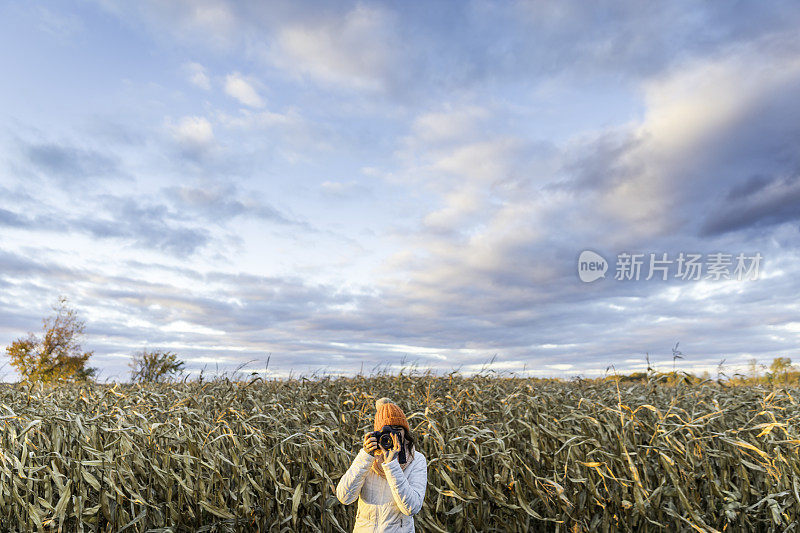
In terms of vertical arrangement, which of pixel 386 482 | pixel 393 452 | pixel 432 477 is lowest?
pixel 432 477

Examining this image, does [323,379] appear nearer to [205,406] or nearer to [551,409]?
[205,406]

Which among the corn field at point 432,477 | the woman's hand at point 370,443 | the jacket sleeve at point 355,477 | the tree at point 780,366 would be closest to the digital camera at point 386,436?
the woman's hand at point 370,443

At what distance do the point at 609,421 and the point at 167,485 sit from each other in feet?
13.7

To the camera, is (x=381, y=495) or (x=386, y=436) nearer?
(x=386, y=436)

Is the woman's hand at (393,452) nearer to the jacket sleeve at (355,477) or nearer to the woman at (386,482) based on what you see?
the woman at (386,482)

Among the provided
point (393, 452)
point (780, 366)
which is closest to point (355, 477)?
point (393, 452)

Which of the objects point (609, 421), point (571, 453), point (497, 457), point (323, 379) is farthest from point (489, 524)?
point (323, 379)

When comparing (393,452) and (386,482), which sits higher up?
(393,452)

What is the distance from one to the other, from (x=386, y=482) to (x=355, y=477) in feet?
0.76

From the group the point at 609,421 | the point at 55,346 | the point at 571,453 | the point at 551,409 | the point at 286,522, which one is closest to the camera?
the point at 286,522

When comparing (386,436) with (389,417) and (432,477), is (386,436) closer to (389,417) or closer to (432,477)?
(389,417)

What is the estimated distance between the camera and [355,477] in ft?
12.2

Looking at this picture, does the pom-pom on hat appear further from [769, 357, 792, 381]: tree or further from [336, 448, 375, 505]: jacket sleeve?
[769, 357, 792, 381]: tree

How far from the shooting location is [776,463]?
5258 millimetres
